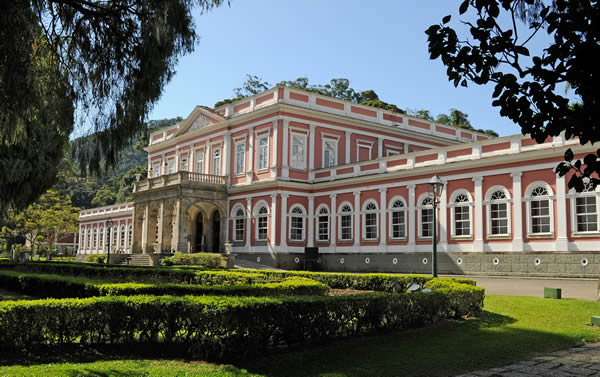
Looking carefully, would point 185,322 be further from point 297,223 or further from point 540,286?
point 297,223

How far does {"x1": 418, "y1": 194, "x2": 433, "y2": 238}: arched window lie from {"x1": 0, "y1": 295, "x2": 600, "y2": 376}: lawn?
49.1 feet

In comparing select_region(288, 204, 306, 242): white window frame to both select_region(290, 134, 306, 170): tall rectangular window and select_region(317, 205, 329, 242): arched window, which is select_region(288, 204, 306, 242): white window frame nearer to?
select_region(317, 205, 329, 242): arched window

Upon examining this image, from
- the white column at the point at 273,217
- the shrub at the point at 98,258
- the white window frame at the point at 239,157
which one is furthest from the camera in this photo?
the shrub at the point at 98,258

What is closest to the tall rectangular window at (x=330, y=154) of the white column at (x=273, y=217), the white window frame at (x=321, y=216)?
the white window frame at (x=321, y=216)

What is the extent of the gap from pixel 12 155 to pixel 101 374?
11.4 meters

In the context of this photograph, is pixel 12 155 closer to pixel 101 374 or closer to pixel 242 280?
pixel 242 280

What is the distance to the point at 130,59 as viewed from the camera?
7.66 meters

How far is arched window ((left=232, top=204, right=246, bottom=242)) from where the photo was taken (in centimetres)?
3347

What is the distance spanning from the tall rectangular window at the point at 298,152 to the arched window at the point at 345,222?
4019 mm

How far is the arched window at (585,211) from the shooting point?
19.5 meters

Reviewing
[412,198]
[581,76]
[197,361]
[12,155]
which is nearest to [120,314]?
[197,361]

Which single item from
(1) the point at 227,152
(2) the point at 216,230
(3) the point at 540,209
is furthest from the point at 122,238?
(3) the point at 540,209

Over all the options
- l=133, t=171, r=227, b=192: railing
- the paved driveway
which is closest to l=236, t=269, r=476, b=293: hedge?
the paved driveway

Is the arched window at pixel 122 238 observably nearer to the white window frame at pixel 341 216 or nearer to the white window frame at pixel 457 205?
the white window frame at pixel 341 216
